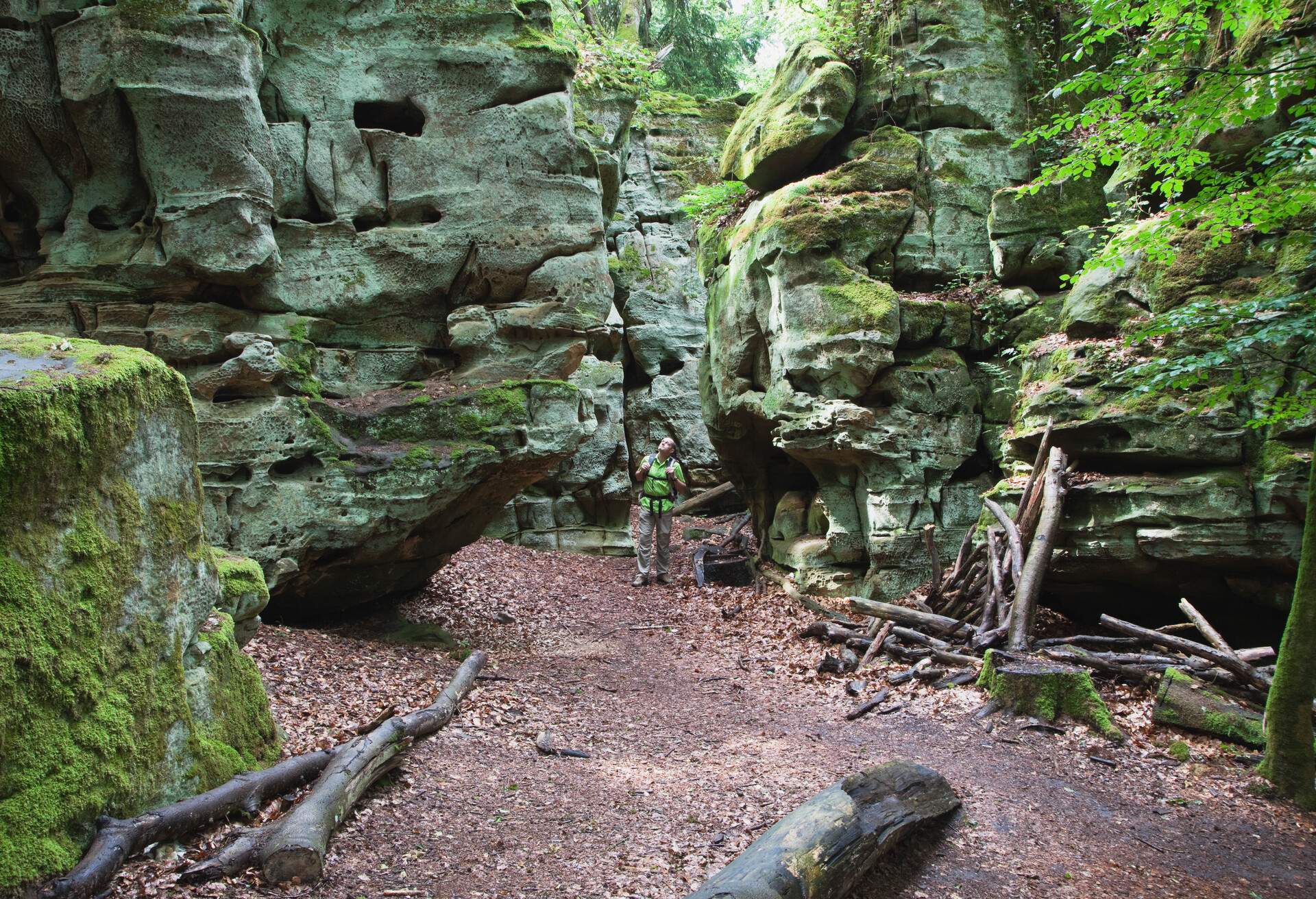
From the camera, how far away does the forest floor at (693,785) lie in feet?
15.5

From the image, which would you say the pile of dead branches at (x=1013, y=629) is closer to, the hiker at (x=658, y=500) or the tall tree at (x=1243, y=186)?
the tall tree at (x=1243, y=186)

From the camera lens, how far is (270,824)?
4.37 meters

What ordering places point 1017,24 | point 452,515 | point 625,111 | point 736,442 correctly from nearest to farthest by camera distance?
point 452,515 → point 1017,24 → point 736,442 → point 625,111

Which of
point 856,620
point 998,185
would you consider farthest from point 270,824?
point 998,185

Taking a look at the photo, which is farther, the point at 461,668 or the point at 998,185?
the point at 998,185

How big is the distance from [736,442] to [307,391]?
859 cm

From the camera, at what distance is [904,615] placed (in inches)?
394

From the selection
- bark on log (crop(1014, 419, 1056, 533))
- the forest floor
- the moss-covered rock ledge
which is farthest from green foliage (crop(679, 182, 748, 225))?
the moss-covered rock ledge

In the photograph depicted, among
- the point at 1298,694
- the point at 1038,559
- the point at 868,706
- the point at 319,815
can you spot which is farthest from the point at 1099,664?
the point at 319,815

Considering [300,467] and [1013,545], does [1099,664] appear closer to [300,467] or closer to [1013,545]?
[1013,545]

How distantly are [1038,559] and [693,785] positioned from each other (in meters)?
5.09

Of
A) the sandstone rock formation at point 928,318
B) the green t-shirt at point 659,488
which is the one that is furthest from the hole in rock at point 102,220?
the sandstone rock formation at point 928,318

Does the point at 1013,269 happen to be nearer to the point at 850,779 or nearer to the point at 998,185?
the point at 998,185

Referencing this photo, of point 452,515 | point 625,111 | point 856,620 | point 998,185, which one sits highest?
→ point 625,111
